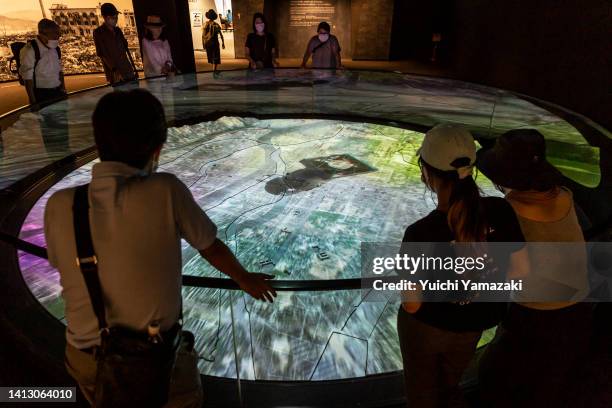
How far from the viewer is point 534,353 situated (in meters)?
1.81

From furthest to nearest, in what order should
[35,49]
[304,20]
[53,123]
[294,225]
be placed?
[304,20] → [53,123] → [35,49] → [294,225]

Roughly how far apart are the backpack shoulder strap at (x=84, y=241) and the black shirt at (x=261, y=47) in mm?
7418

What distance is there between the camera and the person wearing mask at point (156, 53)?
22.6 feet

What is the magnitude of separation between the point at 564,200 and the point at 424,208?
3.43m

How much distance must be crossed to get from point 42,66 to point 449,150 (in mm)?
5994

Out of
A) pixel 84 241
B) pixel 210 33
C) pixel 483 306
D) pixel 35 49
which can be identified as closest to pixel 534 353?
pixel 483 306

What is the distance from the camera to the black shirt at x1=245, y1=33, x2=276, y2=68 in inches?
308

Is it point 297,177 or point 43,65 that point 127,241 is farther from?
point 43,65

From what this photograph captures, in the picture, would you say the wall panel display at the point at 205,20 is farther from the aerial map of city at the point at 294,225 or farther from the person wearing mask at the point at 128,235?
the person wearing mask at the point at 128,235

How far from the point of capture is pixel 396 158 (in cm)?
680

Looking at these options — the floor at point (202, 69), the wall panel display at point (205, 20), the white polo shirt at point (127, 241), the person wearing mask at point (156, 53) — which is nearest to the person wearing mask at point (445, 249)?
the white polo shirt at point (127, 241)

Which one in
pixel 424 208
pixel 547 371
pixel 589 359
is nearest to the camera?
pixel 547 371

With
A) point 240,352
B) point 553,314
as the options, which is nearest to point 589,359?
point 553,314

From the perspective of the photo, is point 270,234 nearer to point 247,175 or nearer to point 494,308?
point 247,175
